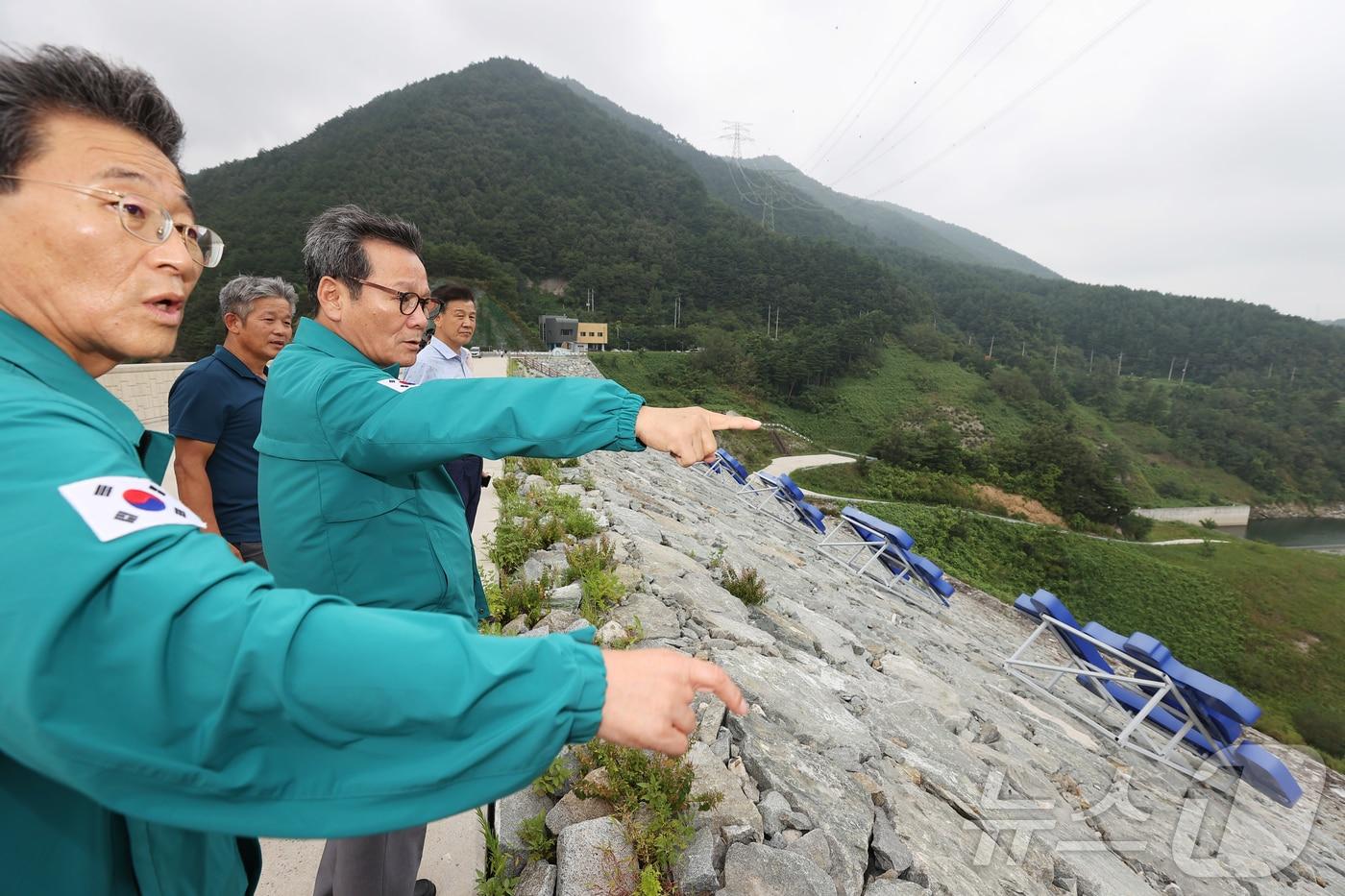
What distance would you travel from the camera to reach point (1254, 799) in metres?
5.93

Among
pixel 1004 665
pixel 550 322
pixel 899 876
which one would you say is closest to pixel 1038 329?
pixel 550 322

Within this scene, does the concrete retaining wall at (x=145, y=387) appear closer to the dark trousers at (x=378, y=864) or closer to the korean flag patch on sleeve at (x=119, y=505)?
the dark trousers at (x=378, y=864)

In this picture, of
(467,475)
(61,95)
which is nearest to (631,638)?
(467,475)

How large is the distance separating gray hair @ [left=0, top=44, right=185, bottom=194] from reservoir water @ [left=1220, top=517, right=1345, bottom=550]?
197 feet

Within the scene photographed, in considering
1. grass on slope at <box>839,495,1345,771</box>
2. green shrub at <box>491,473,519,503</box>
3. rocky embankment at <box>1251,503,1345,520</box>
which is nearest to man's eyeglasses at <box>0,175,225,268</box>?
green shrub at <box>491,473,519,503</box>

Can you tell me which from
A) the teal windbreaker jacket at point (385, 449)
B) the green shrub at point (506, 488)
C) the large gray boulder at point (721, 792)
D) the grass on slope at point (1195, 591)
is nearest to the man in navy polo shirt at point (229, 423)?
the teal windbreaker jacket at point (385, 449)

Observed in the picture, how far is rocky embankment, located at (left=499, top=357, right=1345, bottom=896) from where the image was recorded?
2.03 meters

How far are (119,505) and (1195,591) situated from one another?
1274 inches

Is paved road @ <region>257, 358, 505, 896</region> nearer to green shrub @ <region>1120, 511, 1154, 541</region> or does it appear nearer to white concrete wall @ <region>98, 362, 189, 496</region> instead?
white concrete wall @ <region>98, 362, 189, 496</region>

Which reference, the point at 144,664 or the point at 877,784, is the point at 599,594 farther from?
the point at 144,664

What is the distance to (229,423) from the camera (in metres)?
2.89

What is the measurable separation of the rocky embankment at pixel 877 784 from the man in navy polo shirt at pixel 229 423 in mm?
1710

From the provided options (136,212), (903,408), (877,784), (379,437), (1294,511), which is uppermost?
(136,212)

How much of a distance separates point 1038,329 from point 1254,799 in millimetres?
96117
